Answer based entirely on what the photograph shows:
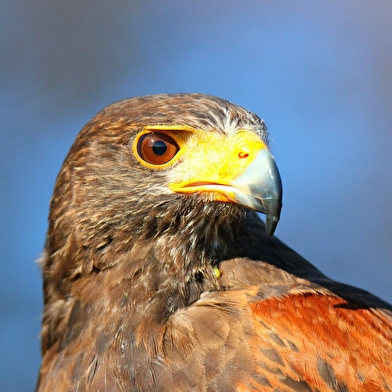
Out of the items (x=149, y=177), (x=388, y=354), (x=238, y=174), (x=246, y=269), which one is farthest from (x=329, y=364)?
(x=149, y=177)

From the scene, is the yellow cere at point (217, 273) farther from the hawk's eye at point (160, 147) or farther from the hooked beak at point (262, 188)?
the hawk's eye at point (160, 147)

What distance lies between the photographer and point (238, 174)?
3260 mm

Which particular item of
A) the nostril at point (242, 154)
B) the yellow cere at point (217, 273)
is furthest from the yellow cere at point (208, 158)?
the yellow cere at point (217, 273)

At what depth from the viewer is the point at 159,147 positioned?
347 cm

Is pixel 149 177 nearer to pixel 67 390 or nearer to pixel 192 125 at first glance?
pixel 192 125

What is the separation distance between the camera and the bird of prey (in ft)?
10.1

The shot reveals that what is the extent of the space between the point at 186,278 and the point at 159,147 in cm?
62

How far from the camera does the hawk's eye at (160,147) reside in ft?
11.4

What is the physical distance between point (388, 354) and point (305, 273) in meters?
0.64

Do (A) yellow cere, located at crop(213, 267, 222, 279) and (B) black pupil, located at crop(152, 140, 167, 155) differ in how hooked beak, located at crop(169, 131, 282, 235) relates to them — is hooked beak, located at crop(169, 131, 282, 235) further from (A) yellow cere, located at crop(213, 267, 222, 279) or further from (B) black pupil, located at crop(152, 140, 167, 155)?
(A) yellow cere, located at crop(213, 267, 222, 279)

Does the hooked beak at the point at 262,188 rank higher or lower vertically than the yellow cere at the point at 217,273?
higher

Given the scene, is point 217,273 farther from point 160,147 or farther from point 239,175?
point 160,147

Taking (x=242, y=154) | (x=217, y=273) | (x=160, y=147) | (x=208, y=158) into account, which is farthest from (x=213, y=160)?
(x=217, y=273)

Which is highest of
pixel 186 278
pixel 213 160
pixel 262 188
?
pixel 213 160
